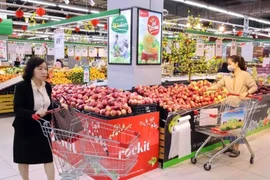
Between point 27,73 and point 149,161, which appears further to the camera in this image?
point 149,161

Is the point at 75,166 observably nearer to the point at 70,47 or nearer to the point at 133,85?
the point at 133,85

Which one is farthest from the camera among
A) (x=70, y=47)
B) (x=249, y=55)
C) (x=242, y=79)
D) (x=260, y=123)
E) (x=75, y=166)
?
(x=70, y=47)

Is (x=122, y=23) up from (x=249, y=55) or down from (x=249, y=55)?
up

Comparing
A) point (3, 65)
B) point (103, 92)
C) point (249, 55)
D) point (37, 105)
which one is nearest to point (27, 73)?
point (37, 105)

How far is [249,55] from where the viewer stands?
275 inches

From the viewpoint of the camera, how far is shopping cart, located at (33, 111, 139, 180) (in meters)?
2.32

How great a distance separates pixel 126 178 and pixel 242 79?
2.61 m

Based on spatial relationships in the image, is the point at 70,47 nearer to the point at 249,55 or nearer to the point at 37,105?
the point at 249,55

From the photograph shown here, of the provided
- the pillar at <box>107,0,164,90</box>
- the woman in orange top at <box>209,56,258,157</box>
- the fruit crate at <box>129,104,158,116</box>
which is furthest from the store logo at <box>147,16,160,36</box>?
the fruit crate at <box>129,104,158,116</box>

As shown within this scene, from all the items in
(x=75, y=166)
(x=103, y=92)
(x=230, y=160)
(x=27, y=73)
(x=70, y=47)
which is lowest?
(x=230, y=160)

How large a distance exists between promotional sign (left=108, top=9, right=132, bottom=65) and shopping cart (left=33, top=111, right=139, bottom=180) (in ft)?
6.26

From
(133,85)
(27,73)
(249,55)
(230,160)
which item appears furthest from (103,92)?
(249,55)

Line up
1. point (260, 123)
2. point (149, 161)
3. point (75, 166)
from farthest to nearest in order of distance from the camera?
1. point (260, 123)
2. point (149, 161)
3. point (75, 166)

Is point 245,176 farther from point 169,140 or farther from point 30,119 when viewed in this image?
point 30,119
